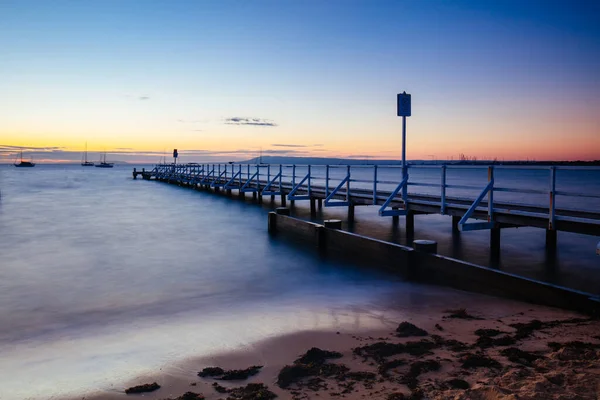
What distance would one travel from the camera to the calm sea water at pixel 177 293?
5.37m

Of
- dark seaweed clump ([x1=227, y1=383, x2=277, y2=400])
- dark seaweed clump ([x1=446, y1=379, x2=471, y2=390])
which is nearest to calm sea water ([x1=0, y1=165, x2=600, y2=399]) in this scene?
dark seaweed clump ([x1=227, y1=383, x2=277, y2=400])

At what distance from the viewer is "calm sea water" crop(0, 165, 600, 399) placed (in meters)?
5.37

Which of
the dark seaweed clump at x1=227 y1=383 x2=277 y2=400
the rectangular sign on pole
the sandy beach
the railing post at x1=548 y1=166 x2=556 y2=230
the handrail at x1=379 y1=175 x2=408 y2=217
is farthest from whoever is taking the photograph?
the rectangular sign on pole

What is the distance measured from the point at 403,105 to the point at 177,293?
272 inches

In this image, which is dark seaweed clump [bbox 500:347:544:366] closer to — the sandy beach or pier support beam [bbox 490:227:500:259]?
the sandy beach

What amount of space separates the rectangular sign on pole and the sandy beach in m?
6.75

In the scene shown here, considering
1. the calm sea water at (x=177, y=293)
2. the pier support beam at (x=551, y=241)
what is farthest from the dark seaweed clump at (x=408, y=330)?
the pier support beam at (x=551, y=241)

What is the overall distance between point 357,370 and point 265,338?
5.47 feet

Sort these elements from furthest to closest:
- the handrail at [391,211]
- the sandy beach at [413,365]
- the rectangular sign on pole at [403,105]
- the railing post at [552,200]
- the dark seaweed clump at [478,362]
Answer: the rectangular sign on pole at [403,105] < the handrail at [391,211] < the railing post at [552,200] < the dark seaweed clump at [478,362] < the sandy beach at [413,365]

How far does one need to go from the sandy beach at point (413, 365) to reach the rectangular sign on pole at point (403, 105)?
A: 22.2 feet

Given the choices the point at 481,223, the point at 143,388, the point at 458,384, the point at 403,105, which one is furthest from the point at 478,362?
the point at 403,105

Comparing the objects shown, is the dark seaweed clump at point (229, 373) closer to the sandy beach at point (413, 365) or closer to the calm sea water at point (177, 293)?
the sandy beach at point (413, 365)

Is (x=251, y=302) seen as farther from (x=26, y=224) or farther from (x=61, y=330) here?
(x=26, y=224)

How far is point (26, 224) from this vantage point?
18.5 metres
